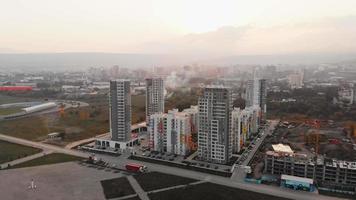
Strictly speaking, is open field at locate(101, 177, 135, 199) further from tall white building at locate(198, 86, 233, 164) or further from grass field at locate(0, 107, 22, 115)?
grass field at locate(0, 107, 22, 115)

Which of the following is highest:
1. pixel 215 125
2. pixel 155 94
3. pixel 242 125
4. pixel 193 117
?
pixel 155 94

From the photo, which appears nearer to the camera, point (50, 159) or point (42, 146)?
point (50, 159)

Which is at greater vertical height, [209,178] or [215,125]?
[215,125]

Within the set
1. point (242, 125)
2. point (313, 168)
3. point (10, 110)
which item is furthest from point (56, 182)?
point (10, 110)

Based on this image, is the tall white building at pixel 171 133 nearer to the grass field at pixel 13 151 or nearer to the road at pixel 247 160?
the road at pixel 247 160

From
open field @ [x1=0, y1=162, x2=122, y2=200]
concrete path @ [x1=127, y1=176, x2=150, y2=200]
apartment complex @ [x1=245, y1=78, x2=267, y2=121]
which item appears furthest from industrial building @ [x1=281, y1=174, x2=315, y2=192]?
apartment complex @ [x1=245, y1=78, x2=267, y2=121]

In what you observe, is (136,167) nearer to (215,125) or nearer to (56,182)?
(56,182)

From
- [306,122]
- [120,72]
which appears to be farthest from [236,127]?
[120,72]
